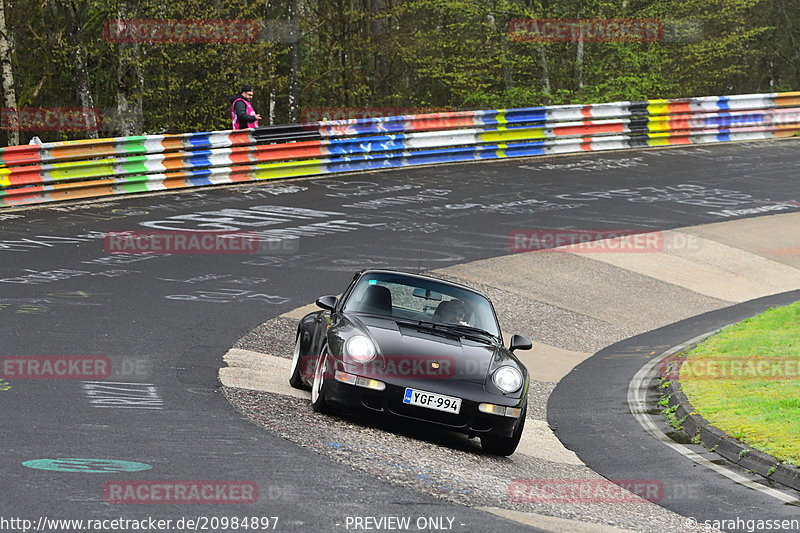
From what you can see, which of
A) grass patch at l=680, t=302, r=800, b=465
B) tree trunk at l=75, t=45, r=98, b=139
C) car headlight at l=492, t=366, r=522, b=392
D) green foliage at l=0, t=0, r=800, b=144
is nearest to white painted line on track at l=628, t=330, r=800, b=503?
grass patch at l=680, t=302, r=800, b=465

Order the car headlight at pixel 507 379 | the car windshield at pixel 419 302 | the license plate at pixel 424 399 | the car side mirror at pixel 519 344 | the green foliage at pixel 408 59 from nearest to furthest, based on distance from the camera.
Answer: the license plate at pixel 424 399
the car headlight at pixel 507 379
the car side mirror at pixel 519 344
the car windshield at pixel 419 302
the green foliage at pixel 408 59

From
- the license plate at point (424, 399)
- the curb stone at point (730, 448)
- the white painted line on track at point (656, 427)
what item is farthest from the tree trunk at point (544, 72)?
the license plate at point (424, 399)

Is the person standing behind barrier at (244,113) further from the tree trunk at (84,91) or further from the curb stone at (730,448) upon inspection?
the curb stone at (730,448)

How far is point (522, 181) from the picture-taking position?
2316 cm

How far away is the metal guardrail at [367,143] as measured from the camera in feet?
63.6

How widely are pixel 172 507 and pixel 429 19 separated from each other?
31.9 meters

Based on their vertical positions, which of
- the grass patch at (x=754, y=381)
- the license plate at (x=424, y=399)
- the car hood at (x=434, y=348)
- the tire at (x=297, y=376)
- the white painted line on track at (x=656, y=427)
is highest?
the car hood at (x=434, y=348)

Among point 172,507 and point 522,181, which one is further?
point 522,181

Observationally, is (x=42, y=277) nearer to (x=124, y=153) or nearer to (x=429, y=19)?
(x=124, y=153)

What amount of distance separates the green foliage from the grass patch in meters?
Result: 18.6

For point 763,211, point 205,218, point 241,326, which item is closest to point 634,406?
point 241,326

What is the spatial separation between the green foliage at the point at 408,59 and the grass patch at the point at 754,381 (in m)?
18.6

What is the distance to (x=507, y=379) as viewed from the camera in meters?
8.47

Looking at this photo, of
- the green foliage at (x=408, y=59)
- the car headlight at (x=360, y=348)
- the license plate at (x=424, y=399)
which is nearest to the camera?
the license plate at (x=424, y=399)
